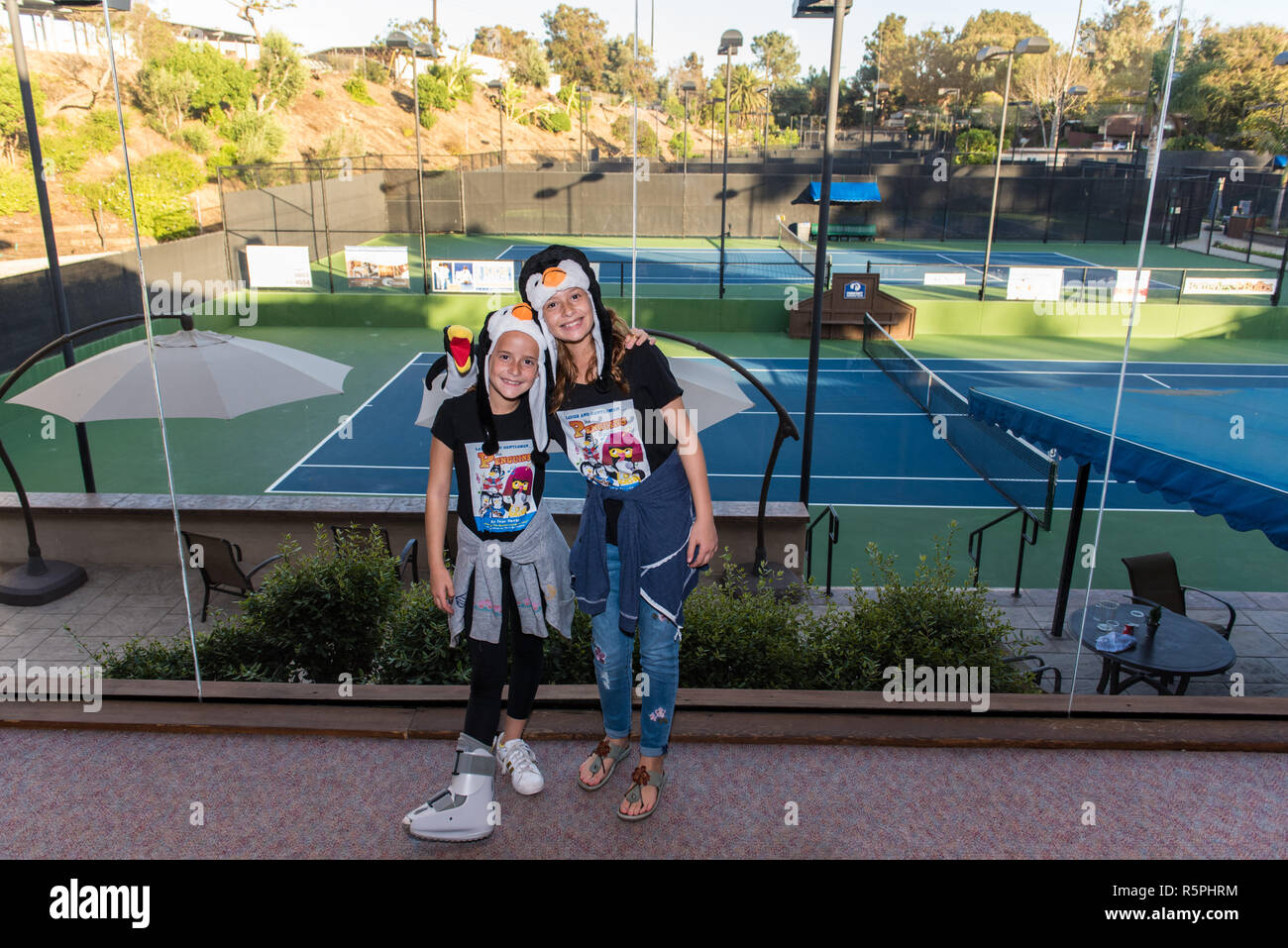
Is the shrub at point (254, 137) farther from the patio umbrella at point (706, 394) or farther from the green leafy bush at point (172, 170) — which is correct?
the patio umbrella at point (706, 394)

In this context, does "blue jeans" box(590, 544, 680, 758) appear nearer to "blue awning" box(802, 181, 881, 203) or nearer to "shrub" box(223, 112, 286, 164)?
"blue awning" box(802, 181, 881, 203)

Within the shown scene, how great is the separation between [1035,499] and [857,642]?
24.4 ft

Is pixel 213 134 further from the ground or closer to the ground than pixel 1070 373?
further from the ground

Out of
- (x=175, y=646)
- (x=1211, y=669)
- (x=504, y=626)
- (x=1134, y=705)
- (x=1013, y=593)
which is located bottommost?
(x=1013, y=593)

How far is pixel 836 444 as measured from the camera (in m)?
15.6

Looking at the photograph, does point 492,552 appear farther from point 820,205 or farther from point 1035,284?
point 1035,284

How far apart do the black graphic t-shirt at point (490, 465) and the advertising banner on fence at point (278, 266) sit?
2458 centimetres

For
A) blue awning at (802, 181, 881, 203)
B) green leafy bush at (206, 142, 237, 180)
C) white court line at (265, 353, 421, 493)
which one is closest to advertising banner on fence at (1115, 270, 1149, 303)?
blue awning at (802, 181, 881, 203)

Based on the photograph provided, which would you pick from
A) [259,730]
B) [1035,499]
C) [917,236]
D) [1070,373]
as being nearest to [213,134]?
[917,236]

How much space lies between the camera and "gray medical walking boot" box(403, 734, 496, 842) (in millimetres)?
3348

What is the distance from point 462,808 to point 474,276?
22530mm

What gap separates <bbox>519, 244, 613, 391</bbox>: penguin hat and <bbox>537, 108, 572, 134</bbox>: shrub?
7385cm
